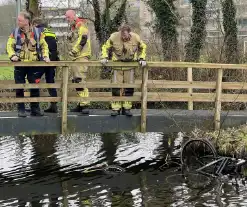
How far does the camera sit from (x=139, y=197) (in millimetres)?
9039

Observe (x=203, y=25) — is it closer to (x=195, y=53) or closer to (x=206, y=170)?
(x=195, y=53)

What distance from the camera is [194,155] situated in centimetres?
1074

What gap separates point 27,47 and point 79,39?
97cm

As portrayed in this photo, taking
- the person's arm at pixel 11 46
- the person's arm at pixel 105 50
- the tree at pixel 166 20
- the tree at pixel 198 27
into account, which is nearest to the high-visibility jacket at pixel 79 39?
the person's arm at pixel 105 50

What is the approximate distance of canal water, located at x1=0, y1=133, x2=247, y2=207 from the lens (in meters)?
8.90

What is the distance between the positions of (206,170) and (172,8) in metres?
9.89

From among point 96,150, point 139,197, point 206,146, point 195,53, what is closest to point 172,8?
point 195,53

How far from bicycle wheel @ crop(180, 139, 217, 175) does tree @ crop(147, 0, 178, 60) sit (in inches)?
318

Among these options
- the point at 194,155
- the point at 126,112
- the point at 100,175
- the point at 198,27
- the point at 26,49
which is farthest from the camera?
the point at 198,27

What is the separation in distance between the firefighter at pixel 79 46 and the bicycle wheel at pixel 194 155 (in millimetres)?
2149

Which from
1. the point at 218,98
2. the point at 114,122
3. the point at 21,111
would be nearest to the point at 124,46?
the point at 114,122

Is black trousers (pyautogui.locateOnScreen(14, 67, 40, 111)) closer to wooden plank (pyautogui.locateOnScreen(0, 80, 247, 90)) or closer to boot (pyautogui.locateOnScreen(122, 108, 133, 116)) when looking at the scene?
wooden plank (pyautogui.locateOnScreen(0, 80, 247, 90))

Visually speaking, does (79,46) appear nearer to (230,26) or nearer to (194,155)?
(194,155)

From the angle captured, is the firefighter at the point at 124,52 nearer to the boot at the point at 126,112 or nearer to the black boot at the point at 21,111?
the boot at the point at 126,112
